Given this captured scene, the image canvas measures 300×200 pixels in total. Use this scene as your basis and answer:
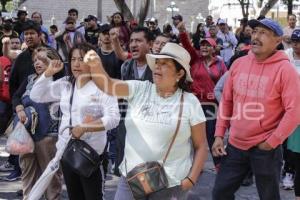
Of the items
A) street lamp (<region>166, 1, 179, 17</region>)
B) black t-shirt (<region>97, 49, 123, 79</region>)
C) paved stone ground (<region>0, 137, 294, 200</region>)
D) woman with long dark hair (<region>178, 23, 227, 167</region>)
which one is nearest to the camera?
paved stone ground (<region>0, 137, 294, 200</region>)

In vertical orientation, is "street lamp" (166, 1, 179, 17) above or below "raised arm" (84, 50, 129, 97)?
above

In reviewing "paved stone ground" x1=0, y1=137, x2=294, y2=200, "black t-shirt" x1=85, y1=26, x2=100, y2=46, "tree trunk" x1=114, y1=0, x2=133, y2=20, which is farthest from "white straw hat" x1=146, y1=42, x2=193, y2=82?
"tree trunk" x1=114, y1=0, x2=133, y2=20

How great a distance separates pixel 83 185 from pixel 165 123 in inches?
45.5

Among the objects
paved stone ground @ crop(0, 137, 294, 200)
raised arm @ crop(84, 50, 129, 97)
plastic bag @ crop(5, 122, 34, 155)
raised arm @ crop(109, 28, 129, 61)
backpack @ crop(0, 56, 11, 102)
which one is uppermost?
raised arm @ crop(109, 28, 129, 61)

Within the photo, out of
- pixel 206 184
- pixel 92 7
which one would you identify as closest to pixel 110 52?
pixel 206 184

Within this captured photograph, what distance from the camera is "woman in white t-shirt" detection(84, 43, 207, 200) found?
346cm

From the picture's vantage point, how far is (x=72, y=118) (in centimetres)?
422

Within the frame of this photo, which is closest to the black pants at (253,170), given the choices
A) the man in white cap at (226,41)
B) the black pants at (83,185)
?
the black pants at (83,185)

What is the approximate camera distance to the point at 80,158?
4078mm

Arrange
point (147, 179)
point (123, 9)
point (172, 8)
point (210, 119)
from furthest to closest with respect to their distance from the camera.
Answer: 1. point (172, 8)
2. point (123, 9)
3. point (210, 119)
4. point (147, 179)

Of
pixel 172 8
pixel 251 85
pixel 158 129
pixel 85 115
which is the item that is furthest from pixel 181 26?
pixel 172 8

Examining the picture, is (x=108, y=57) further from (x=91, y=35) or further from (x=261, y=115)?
(x=91, y=35)

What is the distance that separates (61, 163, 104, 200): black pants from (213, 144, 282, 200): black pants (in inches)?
37.7

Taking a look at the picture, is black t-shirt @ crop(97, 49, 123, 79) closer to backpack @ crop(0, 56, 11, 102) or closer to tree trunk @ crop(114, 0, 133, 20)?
backpack @ crop(0, 56, 11, 102)
